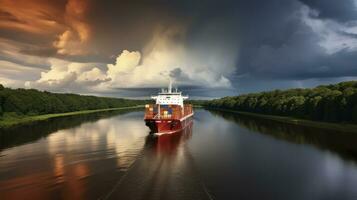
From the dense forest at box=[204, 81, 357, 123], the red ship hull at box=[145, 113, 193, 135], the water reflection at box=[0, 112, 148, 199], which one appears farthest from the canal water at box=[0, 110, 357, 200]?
the dense forest at box=[204, 81, 357, 123]

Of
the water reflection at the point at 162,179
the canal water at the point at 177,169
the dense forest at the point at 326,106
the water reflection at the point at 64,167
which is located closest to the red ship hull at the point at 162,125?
the canal water at the point at 177,169

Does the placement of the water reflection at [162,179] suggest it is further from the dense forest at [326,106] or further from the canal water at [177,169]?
the dense forest at [326,106]

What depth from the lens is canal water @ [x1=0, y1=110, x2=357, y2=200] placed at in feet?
115

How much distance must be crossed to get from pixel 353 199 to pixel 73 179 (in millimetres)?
31009

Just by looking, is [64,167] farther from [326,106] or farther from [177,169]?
[326,106]

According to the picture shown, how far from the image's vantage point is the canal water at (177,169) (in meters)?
35.2

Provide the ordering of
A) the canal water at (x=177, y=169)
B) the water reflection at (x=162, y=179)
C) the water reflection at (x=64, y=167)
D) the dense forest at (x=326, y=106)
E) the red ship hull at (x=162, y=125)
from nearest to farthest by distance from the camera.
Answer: the water reflection at (x=162, y=179)
the canal water at (x=177, y=169)
the water reflection at (x=64, y=167)
the red ship hull at (x=162, y=125)
the dense forest at (x=326, y=106)

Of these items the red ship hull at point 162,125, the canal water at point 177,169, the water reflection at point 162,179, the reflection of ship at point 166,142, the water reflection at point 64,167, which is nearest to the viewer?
the water reflection at point 162,179

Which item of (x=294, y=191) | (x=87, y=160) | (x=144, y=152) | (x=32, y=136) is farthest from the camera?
(x=32, y=136)

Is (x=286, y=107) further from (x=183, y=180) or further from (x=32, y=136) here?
(x=183, y=180)

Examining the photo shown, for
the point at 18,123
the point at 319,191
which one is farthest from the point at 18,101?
the point at 319,191

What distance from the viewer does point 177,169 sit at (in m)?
45.7

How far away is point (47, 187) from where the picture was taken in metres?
37.0

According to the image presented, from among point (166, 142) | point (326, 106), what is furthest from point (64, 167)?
point (326, 106)
